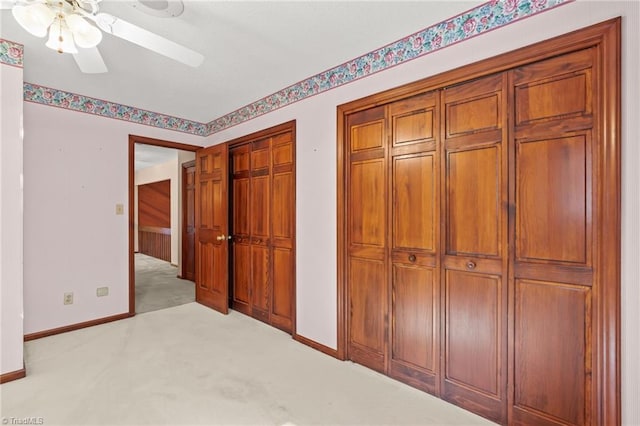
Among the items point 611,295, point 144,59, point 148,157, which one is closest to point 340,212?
point 611,295

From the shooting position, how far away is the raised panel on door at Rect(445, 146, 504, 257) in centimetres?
188

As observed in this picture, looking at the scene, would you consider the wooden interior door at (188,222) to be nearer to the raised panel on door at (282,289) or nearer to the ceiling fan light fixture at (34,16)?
the raised panel on door at (282,289)

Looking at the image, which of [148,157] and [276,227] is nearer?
[276,227]

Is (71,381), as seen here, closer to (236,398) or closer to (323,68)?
(236,398)

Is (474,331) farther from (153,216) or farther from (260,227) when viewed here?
(153,216)

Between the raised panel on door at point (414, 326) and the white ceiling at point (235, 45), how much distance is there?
1.69 meters

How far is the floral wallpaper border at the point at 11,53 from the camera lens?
7.50 ft

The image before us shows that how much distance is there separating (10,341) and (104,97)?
2.51 m

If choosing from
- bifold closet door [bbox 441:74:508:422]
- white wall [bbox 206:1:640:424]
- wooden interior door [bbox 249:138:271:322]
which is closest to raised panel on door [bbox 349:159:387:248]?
white wall [bbox 206:1:640:424]

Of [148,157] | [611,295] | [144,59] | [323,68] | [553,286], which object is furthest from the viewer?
[148,157]

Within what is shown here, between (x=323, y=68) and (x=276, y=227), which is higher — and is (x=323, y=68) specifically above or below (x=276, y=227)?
above

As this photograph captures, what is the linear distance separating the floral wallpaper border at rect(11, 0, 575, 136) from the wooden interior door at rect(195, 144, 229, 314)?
19.2 inches

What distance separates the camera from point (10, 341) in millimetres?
2293

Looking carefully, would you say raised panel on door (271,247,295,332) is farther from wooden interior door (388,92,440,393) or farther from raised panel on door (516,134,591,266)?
raised panel on door (516,134,591,266)
